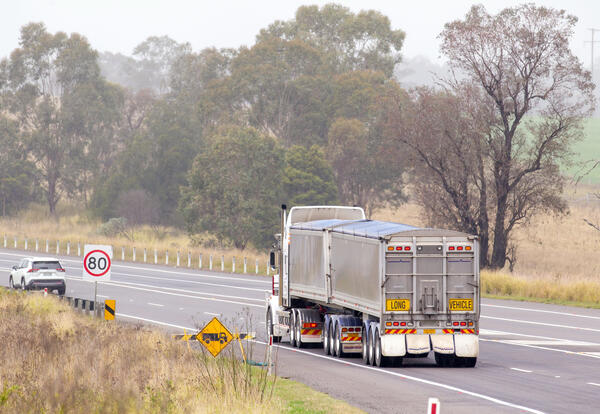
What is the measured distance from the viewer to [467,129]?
2024 inches

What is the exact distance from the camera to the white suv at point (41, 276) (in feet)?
125

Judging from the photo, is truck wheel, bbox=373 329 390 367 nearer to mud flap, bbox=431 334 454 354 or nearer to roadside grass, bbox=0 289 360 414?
mud flap, bbox=431 334 454 354

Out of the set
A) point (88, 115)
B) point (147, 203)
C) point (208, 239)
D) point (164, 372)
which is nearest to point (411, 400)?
point (164, 372)

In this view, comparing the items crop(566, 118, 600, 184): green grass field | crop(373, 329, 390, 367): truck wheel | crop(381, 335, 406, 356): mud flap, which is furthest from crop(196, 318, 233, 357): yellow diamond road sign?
crop(566, 118, 600, 184): green grass field

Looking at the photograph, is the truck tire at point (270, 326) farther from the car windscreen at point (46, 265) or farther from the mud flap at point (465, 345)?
the car windscreen at point (46, 265)

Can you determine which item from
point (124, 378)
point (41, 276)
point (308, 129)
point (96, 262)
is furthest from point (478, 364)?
point (308, 129)

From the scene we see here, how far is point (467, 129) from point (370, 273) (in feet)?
109

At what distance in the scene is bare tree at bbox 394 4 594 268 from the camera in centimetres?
4988

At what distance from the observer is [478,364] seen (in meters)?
20.2

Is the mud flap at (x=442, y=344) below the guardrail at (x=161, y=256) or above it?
above

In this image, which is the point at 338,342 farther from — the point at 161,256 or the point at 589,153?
the point at 589,153

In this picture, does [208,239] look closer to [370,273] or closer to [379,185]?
[379,185]

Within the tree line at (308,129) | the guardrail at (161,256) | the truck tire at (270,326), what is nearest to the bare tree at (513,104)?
the tree line at (308,129)

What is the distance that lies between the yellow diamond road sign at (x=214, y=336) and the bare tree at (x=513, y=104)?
37601mm
